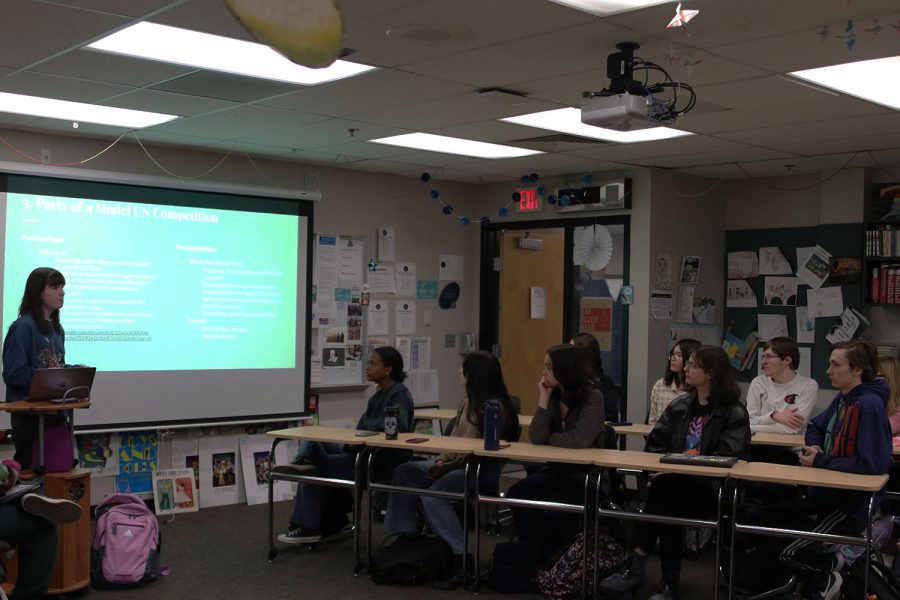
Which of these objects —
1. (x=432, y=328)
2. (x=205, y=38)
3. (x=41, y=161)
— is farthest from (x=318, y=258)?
(x=205, y=38)

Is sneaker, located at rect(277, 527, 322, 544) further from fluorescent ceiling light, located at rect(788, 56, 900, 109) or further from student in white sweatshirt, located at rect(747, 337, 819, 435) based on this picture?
fluorescent ceiling light, located at rect(788, 56, 900, 109)

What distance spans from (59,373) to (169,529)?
1940 mm

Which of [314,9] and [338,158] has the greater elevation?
[338,158]

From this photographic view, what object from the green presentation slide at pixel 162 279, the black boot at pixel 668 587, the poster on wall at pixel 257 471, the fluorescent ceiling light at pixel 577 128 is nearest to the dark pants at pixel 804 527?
the black boot at pixel 668 587

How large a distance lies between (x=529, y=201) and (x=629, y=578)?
3.97m

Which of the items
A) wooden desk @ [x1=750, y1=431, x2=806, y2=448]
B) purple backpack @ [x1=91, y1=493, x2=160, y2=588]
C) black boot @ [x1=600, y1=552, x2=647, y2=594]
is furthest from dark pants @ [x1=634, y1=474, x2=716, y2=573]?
purple backpack @ [x1=91, y1=493, x2=160, y2=588]

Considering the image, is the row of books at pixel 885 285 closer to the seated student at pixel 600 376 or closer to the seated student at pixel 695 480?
the seated student at pixel 600 376

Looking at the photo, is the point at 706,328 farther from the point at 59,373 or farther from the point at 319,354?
the point at 59,373

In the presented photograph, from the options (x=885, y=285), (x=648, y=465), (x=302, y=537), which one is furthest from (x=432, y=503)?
(x=885, y=285)

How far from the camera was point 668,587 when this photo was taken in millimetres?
4340

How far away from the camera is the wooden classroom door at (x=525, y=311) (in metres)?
7.93

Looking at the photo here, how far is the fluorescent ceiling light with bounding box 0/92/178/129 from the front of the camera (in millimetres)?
5070

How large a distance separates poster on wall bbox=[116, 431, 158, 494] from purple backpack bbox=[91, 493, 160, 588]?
1.47 m

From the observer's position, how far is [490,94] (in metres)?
4.54
